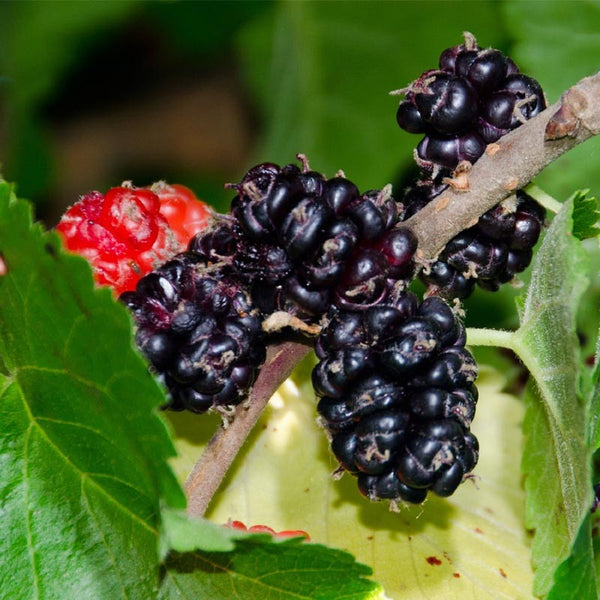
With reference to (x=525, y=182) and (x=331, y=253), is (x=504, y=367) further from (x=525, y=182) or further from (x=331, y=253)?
(x=331, y=253)

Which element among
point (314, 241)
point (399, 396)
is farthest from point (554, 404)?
point (314, 241)

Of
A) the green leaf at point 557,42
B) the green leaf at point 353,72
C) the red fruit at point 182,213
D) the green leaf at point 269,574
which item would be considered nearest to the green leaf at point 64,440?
the green leaf at point 269,574

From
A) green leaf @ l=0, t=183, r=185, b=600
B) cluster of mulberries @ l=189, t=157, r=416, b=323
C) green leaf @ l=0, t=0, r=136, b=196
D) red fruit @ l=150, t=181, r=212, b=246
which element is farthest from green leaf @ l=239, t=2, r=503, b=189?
green leaf @ l=0, t=183, r=185, b=600

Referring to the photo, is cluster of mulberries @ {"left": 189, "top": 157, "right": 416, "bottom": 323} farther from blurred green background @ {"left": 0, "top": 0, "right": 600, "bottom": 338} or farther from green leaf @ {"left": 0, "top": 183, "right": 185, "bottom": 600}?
blurred green background @ {"left": 0, "top": 0, "right": 600, "bottom": 338}

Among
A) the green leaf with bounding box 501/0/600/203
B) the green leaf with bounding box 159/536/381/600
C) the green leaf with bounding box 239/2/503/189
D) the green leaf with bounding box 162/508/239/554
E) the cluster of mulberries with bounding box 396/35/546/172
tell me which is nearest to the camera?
the green leaf with bounding box 162/508/239/554

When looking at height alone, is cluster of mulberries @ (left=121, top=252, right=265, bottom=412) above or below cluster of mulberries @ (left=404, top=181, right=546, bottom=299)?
below

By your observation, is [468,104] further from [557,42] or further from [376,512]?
[557,42]

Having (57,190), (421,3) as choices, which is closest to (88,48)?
(57,190)

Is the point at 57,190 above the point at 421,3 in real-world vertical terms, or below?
below
